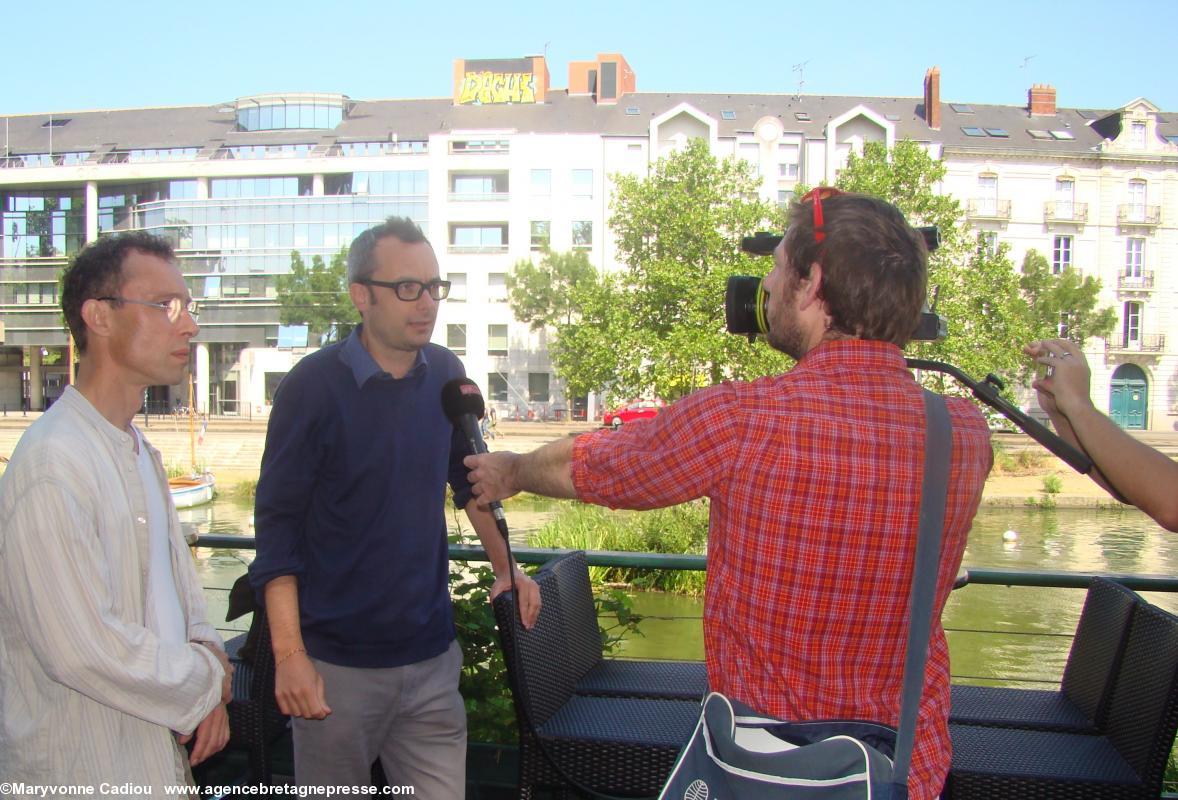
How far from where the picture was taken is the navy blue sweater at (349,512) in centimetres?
Result: 238

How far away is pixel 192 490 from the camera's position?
26125mm

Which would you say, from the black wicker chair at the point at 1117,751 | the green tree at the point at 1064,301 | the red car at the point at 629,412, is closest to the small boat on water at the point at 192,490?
the red car at the point at 629,412

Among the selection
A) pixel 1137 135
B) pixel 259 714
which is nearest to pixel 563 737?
pixel 259 714

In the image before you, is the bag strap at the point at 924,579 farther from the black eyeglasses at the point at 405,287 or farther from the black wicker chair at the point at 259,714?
the black wicker chair at the point at 259,714

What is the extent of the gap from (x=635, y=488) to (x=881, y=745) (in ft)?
1.82

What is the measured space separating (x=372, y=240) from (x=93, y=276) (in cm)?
74

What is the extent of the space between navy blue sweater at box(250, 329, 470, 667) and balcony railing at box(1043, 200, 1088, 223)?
163ft

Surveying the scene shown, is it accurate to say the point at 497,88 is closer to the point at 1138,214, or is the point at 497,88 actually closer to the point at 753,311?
the point at 1138,214

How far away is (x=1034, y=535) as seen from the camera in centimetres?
2245

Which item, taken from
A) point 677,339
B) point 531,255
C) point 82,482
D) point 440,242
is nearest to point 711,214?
point 677,339

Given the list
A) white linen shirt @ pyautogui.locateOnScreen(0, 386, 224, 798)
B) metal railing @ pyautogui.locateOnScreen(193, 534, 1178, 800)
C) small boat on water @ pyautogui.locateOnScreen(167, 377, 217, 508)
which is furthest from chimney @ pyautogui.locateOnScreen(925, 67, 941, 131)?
white linen shirt @ pyautogui.locateOnScreen(0, 386, 224, 798)

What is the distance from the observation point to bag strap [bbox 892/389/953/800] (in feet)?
4.91

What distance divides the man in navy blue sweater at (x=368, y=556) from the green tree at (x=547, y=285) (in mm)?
42841

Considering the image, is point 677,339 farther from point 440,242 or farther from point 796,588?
point 796,588
